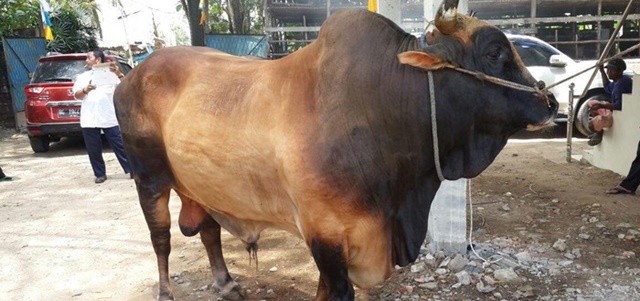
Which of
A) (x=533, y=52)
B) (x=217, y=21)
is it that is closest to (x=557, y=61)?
(x=533, y=52)

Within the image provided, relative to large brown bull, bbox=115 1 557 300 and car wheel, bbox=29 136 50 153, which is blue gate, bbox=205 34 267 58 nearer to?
car wheel, bbox=29 136 50 153

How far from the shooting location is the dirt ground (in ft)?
11.8

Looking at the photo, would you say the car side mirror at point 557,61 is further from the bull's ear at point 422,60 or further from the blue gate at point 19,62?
the blue gate at point 19,62

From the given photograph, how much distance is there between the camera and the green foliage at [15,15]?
13.7 metres

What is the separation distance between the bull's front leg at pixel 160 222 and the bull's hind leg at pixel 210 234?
14 cm

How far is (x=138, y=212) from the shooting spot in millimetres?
5938

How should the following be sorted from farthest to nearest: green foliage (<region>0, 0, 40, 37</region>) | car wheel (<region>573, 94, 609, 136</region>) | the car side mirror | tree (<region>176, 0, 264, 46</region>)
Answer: tree (<region>176, 0, 264, 46</region>) < green foliage (<region>0, 0, 40, 37</region>) < the car side mirror < car wheel (<region>573, 94, 609, 136</region>)

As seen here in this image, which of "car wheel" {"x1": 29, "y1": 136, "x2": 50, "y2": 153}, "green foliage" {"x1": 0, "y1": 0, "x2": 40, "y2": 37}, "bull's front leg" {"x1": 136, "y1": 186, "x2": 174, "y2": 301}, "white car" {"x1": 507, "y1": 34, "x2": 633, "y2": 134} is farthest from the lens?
"green foliage" {"x1": 0, "y1": 0, "x2": 40, "y2": 37}

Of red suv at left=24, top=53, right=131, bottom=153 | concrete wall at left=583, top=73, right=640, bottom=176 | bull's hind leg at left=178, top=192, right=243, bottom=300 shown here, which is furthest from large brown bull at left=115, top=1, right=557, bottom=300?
red suv at left=24, top=53, right=131, bottom=153

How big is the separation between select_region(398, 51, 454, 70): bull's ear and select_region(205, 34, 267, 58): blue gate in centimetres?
1360

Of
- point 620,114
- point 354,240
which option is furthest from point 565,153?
point 354,240

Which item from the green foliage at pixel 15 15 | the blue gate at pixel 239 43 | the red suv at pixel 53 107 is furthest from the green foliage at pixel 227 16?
the red suv at pixel 53 107

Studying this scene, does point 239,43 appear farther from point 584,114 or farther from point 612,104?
point 612,104

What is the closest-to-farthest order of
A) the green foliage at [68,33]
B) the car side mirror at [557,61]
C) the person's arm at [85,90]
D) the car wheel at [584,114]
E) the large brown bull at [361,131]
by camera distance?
the large brown bull at [361,131] → the person's arm at [85,90] → the car wheel at [584,114] → the car side mirror at [557,61] → the green foliage at [68,33]
